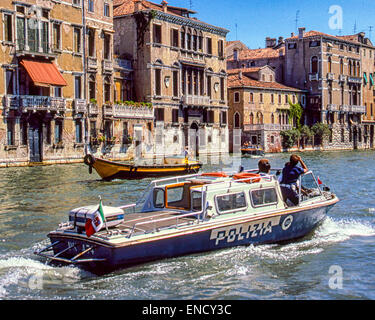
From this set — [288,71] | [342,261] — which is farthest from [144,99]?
[342,261]

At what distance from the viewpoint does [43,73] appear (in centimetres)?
3106

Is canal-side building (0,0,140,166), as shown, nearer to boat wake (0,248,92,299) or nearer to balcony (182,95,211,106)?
balcony (182,95,211,106)

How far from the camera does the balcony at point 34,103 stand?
3039 cm

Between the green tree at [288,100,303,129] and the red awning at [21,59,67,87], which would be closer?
the red awning at [21,59,67,87]

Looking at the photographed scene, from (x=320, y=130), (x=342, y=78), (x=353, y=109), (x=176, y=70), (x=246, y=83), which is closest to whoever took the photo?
(x=176, y=70)

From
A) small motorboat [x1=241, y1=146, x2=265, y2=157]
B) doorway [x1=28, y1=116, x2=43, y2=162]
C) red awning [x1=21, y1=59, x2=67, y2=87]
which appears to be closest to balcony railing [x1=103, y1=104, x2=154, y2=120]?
red awning [x1=21, y1=59, x2=67, y2=87]

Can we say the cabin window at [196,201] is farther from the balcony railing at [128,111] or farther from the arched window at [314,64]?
the arched window at [314,64]

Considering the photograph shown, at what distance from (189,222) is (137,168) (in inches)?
594

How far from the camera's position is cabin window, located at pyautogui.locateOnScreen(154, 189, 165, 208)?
1149 cm

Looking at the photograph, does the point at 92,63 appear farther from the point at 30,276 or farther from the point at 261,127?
the point at 30,276

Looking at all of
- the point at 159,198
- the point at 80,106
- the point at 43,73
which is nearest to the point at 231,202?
the point at 159,198

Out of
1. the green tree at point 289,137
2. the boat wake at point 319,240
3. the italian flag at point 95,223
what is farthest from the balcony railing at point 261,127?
the italian flag at point 95,223

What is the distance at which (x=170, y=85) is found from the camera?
1652 inches

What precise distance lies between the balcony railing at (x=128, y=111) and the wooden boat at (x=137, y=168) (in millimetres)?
9827
